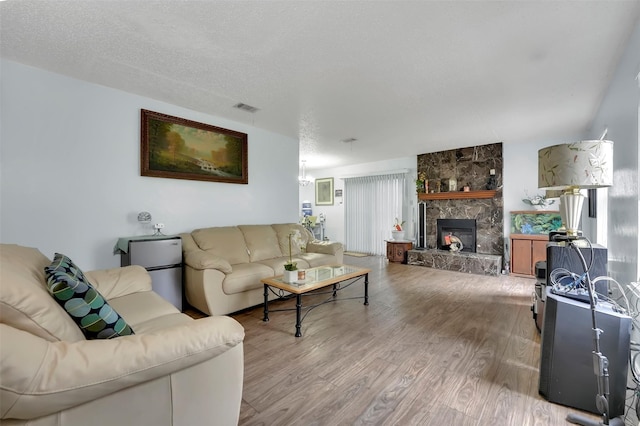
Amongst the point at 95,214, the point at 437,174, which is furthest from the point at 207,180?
the point at 437,174

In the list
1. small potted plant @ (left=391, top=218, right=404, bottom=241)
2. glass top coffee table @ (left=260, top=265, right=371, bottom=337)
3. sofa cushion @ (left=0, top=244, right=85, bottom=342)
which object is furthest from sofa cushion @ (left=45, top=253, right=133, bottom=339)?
small potted plant @ (left=391, top=218, right=404, bottom=241)

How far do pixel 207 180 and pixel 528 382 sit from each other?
12.9 ft

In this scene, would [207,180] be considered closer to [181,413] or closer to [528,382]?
[181,413]

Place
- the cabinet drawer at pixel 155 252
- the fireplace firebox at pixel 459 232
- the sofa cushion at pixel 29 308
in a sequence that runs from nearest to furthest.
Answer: the sofa cushion at pixel 29 308 → the cabinet drawer at pixel 155 252 → the fireplace firebox at pixel 459 232

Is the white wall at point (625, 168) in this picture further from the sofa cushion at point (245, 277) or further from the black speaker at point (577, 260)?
the sofa cushion at point (245, 277)

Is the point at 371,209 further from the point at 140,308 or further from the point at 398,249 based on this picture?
the point at 140,308

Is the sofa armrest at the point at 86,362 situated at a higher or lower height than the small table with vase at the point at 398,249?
higher

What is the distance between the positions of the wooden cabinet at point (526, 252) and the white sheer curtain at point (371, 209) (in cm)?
243

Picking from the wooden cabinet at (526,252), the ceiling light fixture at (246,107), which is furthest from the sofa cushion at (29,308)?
the wooden cabinet at (526,252)

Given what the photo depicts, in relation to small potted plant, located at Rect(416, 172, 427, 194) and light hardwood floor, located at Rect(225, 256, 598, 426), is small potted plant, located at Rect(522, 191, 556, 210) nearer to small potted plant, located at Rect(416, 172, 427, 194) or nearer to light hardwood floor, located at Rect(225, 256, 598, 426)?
small potted plant, located at Rect(416, 172, 427, 194)

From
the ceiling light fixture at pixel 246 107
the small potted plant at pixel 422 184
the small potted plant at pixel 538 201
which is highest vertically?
the ceiling light fixture at pixel 246 107

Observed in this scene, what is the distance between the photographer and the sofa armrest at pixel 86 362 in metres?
0.79

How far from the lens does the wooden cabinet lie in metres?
4.70

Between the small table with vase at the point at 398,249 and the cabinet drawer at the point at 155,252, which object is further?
the small table with vase at the point at 398,249
